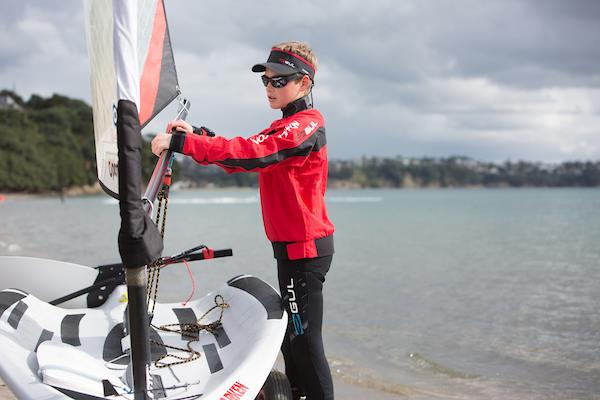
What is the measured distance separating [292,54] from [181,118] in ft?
1.99

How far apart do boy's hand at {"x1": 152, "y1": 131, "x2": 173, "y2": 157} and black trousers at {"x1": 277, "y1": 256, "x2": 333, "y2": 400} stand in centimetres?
81

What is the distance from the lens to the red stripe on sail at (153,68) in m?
2.78

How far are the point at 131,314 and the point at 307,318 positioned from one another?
897 millimetres

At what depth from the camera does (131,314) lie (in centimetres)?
246

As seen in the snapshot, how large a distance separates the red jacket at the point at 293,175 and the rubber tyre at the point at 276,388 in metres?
0.62

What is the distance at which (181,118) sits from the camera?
303 cm

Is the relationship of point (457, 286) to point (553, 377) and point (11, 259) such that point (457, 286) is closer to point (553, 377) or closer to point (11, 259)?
point (553, 377)

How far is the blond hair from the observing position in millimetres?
2967

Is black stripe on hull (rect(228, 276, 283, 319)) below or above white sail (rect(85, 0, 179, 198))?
below

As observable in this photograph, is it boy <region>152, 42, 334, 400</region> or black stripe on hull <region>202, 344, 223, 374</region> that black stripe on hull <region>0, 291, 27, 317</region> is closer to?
black stripe on hull <region>202, 344, 223, 374</region>

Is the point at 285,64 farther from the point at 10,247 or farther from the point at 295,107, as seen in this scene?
the point at 10,247

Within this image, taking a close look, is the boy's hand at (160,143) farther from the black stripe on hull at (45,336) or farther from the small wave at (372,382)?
the small wave at (372,382)

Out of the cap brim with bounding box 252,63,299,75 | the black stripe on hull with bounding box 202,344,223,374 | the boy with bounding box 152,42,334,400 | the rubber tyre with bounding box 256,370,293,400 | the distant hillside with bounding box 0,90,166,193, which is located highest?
the distant hillside with bounding box 0,90,166,193

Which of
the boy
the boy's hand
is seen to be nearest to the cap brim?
the boy
